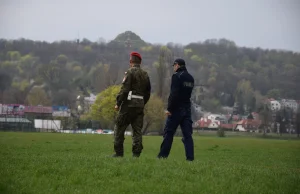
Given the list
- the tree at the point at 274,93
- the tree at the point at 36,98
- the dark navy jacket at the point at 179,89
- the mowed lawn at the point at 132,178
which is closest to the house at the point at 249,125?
the tree at the point at 274,93

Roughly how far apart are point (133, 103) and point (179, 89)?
121cm

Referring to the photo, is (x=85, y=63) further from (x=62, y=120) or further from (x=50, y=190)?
(x=50, y=190)

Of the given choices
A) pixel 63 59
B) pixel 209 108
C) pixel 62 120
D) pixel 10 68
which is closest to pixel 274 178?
pixel 62 120

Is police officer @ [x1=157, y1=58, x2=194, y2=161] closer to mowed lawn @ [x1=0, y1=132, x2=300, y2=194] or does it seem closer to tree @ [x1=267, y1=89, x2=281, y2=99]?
mowed lawn @ [x1=0, y1=132, x2=300, y2=194]

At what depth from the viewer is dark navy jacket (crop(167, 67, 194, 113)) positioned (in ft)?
41.8

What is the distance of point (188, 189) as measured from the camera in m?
7.89

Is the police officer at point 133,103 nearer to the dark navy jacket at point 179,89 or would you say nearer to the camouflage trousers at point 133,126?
the camouflage trousers at point 133,126

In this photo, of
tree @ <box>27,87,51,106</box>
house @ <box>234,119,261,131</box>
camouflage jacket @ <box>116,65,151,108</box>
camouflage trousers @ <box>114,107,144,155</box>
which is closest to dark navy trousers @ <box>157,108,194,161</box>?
camouflage trousers @ <box>114,107,144,155</box>

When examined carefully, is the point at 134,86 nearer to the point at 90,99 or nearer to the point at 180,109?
the point at 180,109

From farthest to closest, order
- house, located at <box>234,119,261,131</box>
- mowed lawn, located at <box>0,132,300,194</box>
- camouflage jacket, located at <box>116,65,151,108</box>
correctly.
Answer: house, located at <box>234,119,261,131</box>, camouflage jacket, located at <box>116,65,151,108</box>, mowed lawn, located at <box>0,132,300,194</box>

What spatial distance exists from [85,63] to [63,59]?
8.73 m

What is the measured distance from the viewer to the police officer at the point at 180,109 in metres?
12.8

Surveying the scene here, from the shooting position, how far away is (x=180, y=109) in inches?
508

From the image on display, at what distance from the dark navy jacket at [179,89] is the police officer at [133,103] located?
66 cm
